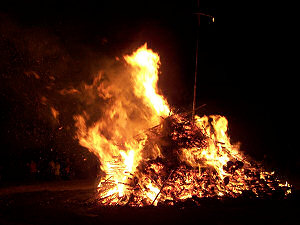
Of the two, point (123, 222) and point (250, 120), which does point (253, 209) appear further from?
point (250, 120)

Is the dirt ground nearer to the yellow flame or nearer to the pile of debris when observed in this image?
the pile of debris

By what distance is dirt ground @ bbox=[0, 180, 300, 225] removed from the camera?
492 cm

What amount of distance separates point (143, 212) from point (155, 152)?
1.67m

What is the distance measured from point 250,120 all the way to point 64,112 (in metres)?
8.91

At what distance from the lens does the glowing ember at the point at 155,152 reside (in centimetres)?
614

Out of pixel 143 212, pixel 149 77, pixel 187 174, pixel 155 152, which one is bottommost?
pixel 143 212

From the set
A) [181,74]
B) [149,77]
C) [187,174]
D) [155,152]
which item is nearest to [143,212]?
[187,174]

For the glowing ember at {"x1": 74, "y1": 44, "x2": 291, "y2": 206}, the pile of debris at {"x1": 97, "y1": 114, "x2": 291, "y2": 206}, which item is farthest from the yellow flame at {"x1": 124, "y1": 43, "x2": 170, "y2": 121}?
the pile of debris at {"x1": 97, "y1": 114, "x2": 291, "y2": 206}

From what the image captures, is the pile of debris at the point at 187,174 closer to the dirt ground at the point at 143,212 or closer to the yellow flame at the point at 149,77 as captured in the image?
the dirt ground at the point at 143,212

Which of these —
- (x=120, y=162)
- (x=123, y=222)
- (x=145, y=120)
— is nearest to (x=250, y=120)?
(x=145, y=120)

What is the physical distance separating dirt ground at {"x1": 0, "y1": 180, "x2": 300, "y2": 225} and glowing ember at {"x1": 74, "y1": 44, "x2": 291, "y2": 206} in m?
0.35

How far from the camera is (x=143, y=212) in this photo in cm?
532

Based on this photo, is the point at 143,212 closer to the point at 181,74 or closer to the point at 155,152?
the point at 155,152

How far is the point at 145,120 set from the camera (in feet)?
25.5
